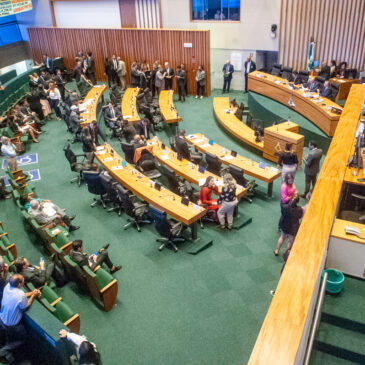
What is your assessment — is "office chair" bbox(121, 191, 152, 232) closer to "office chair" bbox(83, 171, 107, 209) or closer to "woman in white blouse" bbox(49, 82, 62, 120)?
"office chair" bbox(83, 171, 107, 209)

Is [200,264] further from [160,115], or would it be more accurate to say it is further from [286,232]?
[160,115]

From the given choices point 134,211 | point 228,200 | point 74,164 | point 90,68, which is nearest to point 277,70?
point 90,68

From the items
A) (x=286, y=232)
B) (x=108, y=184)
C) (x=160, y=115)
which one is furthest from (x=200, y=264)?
(x=160, y=115)

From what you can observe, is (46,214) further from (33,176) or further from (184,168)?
(33,176)

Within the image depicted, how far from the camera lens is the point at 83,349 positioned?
13.6ft

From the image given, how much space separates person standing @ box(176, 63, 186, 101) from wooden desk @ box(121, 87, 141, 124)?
175 centimetres

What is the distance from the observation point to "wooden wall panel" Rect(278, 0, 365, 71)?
544 inches

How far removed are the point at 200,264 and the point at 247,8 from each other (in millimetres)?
12268

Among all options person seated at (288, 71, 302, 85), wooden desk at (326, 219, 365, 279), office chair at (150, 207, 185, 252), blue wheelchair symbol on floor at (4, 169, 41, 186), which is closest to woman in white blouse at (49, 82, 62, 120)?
blue wheelchair symbol on floor at (4, 169, 41, 186)

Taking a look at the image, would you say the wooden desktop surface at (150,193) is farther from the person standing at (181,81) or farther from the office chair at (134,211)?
the person standing at (181,81)

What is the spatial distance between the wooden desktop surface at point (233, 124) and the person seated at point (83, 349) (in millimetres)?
7533

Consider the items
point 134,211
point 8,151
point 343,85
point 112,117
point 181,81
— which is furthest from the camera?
point 181,81

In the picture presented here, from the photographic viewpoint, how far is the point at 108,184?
7.94 metres

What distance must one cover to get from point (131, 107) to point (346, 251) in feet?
31.8
